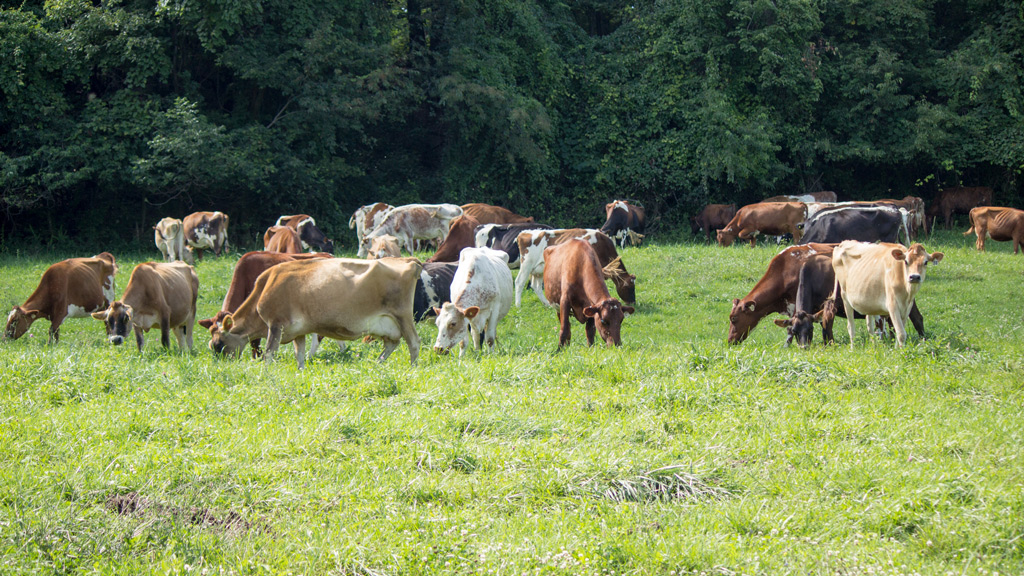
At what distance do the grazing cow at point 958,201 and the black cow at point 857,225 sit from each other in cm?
1237

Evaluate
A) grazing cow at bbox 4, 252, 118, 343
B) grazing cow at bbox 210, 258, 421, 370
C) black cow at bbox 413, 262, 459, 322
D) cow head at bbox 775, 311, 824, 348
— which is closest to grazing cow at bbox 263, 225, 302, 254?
grazing cow at bbox 4, 252, 118, 343

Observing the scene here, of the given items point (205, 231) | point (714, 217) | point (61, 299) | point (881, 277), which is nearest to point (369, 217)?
point (205, 231)

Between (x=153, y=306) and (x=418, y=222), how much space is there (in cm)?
1209

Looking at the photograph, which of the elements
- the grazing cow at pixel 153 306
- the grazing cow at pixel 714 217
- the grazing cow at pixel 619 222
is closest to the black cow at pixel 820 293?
the grazing cow at pixel 153 306

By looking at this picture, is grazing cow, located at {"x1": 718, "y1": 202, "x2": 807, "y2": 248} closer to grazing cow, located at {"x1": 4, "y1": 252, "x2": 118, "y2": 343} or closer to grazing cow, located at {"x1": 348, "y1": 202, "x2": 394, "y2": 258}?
grazing cow, located at {"x1": 348, "y1": 202, "x2": 394, "y2": 258}

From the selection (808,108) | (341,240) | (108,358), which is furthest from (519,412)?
(808,108)

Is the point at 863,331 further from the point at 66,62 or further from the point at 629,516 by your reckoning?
the point at 66,62

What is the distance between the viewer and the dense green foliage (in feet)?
76.2

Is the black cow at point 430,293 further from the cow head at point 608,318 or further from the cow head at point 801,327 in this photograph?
the cow head at point 801,327

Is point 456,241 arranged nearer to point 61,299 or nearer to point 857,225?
point 61,299

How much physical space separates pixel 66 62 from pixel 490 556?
2428 cm

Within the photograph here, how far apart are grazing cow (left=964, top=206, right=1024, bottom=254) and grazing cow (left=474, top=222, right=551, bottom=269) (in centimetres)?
1260

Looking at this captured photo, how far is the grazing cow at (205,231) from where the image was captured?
21.9 metres

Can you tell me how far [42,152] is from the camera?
2312 centimetres
